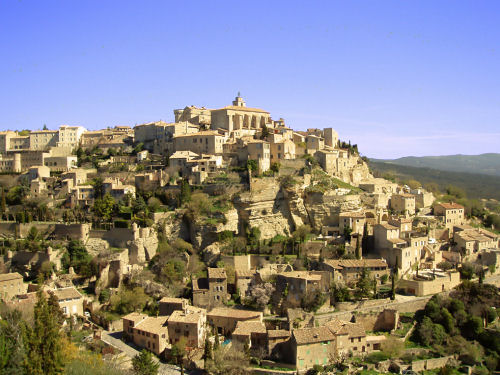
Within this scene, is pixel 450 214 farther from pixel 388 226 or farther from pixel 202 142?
pixel 202 142

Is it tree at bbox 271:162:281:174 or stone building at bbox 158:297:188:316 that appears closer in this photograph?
stone building at bbox 158:297:188:316

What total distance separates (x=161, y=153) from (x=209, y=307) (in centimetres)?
2215

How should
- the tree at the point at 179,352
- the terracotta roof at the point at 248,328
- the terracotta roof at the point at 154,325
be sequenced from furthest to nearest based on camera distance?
the terracotta roof at the point at 154,325, the terracotta roof at the point at 248,328, the tree at the point at 179,352

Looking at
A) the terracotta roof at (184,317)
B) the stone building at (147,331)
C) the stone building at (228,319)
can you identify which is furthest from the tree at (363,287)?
the stone building at (147,331)

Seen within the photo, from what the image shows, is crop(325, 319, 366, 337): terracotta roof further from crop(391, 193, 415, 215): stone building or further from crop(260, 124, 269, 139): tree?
crop(260, 124, 269, 139): tree

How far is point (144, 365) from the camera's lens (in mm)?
24734

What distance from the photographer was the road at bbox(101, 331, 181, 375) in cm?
2644

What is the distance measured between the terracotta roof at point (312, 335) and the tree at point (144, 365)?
7788mm

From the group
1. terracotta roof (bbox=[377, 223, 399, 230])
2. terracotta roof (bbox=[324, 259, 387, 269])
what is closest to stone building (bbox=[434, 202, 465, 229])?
terracotta roof (bbox=[377, 223, 399, 230])

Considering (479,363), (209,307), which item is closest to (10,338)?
(209,307)

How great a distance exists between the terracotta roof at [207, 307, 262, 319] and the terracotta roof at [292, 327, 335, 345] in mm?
3160

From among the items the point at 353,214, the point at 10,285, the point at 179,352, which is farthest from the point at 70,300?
the point at 353,214

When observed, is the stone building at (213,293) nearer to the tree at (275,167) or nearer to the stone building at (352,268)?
the stone building at (352,268)

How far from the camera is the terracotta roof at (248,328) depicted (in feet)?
93.1
